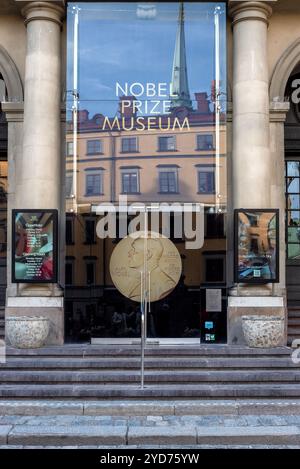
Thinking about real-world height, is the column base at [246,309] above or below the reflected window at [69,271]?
below

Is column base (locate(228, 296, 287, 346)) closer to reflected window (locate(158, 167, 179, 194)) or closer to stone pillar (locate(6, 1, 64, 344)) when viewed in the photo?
reflected window (locate(158, 167, 179, 194))

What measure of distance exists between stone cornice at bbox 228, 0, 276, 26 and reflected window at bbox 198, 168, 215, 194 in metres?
3.11

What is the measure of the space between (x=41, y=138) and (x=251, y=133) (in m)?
4.12

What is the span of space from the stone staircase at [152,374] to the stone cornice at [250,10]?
21.5 ft

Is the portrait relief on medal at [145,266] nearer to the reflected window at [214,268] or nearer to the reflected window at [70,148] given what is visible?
the reflected window at [214,268]

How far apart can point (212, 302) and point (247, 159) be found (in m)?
2.90

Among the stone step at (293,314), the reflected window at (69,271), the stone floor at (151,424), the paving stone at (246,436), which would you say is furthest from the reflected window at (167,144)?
the paving stone at (246,436)

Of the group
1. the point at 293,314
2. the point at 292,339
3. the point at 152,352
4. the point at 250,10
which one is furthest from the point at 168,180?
the point at 293,314

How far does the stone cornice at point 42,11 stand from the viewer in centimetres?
1254

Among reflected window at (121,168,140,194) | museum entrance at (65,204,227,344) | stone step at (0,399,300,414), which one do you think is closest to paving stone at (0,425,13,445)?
stone step at (0,399,300,414)

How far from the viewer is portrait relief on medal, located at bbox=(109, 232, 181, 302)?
12.6 m

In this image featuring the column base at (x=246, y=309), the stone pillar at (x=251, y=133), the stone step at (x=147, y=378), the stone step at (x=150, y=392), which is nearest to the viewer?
the stone step at (x=150, y=392)

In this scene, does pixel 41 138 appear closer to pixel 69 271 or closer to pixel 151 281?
pixel 69 271

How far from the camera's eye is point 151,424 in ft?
28.3
